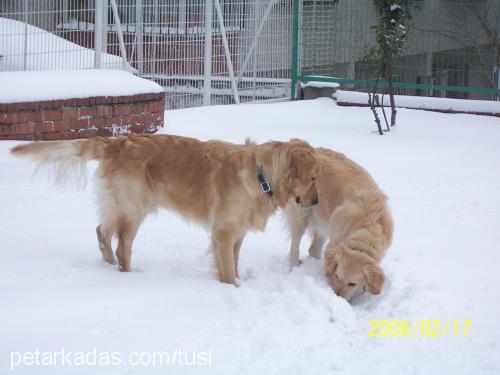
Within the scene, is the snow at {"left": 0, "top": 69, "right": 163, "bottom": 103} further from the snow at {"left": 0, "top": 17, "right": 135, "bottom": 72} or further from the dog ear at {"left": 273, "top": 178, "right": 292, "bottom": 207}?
the dog ear at {"left": 273, "top": 178, "right": 292, "bottom": 207}

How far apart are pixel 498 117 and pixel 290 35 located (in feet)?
12.7

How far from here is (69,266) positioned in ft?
16.2

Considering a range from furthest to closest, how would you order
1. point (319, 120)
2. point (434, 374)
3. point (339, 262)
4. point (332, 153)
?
point (319, 120), point (332, 153), point (339, 262), point (434, 374)

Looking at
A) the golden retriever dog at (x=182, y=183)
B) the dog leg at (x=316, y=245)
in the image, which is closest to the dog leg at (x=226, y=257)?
the golden retriever dog at (x=182, y=183)

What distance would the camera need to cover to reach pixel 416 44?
14.3 metres

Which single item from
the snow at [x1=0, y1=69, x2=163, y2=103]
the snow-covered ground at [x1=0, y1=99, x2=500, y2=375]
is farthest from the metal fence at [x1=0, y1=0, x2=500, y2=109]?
the snow-covered ground at [x1=0, y1=99, x2=500, y2=375]

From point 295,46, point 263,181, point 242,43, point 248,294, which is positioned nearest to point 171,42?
point 242,43

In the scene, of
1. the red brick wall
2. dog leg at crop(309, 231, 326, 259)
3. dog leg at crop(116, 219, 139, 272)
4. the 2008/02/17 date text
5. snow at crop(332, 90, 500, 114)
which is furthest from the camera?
snow at crop(332, 90, 500, 114)

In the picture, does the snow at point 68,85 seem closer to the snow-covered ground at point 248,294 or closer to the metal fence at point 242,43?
the metal fence at point 242,43

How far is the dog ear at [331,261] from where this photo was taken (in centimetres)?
473

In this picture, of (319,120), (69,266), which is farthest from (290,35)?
(69,266)

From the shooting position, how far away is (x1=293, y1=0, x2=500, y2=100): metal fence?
13.3m

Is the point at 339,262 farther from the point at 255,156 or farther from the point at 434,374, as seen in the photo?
the point at 434,374

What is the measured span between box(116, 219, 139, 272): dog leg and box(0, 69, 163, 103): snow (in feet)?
11.6
